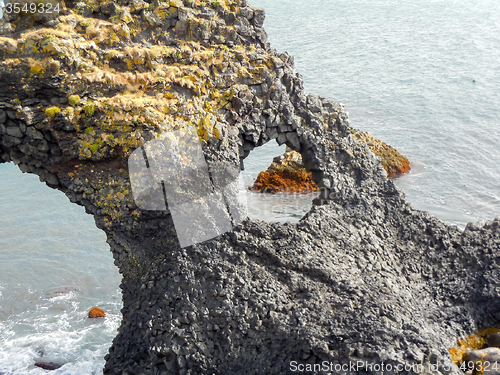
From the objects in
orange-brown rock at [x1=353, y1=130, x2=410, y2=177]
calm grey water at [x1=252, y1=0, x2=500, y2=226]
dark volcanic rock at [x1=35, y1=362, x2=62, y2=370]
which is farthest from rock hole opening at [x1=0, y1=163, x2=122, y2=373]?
calm grey water at [x1=252, y1=0, x2=500, y2=226]

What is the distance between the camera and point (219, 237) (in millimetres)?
9703

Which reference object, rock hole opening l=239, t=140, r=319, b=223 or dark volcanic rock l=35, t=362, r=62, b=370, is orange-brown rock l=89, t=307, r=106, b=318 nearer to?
dark volcanic rock l=35, t=362, r=62, b=370

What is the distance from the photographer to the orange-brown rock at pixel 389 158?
27.1 meters

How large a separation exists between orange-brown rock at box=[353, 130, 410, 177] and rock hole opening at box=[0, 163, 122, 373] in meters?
15.6

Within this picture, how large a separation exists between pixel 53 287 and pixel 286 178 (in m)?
12.8

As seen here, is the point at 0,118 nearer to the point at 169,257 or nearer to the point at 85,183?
the point at 85,183

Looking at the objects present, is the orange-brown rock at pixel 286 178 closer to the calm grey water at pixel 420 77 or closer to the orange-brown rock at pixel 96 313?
the calm grey water at pixel 420 77

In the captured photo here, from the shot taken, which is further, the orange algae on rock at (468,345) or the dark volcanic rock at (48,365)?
the dark volcanic rock at (48,365)

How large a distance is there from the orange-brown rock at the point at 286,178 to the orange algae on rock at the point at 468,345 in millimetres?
14029

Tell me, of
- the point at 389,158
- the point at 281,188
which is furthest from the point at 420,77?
the point at 281,188

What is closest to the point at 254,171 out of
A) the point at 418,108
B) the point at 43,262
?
the point at 43,262

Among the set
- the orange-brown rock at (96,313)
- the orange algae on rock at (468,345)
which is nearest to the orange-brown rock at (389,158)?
the orange algae on rock at (468,345)

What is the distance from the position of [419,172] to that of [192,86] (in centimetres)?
2065

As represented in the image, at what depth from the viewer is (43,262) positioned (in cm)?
1936
